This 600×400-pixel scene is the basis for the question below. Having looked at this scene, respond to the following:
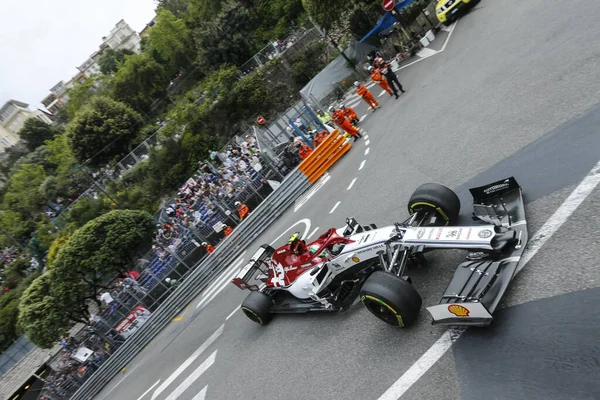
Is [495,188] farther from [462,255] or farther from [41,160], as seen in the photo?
[41,160]

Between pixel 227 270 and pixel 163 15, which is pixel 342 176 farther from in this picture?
pixel 163 15

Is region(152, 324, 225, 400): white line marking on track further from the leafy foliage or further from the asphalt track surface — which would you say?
the leafy foliage

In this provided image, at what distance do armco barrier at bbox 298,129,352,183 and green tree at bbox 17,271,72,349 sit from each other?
10912 mm

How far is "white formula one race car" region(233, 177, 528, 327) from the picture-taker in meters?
5.02

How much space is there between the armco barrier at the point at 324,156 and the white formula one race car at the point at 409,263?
7266 mm

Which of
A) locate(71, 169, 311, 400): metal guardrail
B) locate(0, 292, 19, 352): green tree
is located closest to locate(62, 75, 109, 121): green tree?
locate(0, 292, 19, 352): green tree

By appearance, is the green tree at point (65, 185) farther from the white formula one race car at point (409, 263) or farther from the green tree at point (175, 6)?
the white formula one race car at point (409, 263)

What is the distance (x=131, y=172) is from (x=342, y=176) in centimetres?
2255

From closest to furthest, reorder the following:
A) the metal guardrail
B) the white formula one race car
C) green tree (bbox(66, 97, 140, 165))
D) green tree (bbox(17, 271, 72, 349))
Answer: the white formula one race car → the metal guardrail → green tree (bbox(17, 271, 72, 349)) → green tree (bbox(66, 97, 140, 165))

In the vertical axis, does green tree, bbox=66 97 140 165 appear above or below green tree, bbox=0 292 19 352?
above

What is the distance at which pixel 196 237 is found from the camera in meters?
15.7

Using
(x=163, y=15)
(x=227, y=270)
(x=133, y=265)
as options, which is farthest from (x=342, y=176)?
(x=163, y=15)

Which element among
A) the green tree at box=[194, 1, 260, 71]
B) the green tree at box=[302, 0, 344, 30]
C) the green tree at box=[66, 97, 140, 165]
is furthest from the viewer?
the green tree at box=[194, 1, 260, 71]

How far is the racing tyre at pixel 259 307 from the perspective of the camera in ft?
28.2
